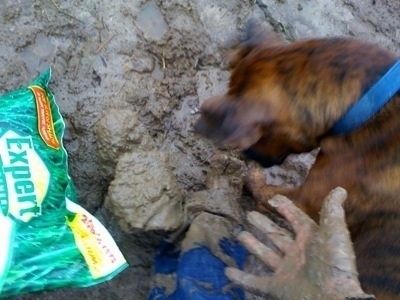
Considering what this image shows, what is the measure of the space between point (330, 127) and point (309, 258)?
453mm

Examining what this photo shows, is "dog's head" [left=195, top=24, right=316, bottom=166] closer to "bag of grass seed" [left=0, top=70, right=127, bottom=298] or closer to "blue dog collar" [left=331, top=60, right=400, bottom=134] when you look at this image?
"blue dog collar" [left=331, top=60, right=400, bottom=134]

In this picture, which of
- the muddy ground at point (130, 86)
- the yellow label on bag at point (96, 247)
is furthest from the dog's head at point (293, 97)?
the yellow label on bag at point (96, 247)

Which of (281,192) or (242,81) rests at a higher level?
(242,81)

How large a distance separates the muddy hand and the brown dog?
247mm

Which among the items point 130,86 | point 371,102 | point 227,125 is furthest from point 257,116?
point 130,86

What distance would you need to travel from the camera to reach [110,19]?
9.18 ft

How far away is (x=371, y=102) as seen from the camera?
2.08m

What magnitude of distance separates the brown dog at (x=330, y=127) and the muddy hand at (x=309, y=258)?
0.81 ft

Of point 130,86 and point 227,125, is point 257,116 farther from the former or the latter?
point 130,86

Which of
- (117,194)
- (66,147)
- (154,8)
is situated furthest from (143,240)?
(154,8)

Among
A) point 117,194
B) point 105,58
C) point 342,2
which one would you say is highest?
point 342,2

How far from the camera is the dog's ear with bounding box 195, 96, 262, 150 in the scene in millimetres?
2121

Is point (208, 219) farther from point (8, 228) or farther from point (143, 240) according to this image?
point (8, 228)

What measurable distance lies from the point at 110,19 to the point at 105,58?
0.51ft
